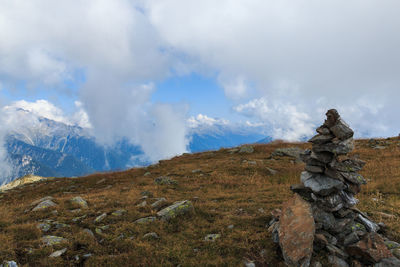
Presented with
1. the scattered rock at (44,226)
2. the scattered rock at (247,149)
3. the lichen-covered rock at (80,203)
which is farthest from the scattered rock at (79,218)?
the scattered rock at (247,149)

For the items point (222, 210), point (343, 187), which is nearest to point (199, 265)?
point (222, 210)

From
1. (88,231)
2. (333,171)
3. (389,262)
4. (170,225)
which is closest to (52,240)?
(88,231)

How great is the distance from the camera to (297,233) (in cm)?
820

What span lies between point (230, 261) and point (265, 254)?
156 centimetres

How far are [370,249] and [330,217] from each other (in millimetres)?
1631

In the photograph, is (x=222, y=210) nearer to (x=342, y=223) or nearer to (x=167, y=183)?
(x=342, y=223)

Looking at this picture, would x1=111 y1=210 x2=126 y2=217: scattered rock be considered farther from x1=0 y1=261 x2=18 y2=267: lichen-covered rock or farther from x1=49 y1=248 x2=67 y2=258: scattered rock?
x1=0 y1=261 x2=18 y2=267: lichen-covered rock

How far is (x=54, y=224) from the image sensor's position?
11.6 m

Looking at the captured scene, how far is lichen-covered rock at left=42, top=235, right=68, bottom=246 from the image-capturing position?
30.2ft

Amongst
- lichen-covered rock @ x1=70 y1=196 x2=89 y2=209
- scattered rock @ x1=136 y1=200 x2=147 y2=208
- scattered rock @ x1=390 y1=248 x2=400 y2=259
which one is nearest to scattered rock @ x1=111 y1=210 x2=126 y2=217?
scattered rock @ x1=136 y1=200 x2=147 y2=208

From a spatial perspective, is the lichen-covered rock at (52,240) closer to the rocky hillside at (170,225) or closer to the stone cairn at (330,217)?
the rocky hillside at (170,225)

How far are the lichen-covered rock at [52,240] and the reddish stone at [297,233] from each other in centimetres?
948

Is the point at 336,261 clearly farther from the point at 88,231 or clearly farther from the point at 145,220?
the point at 88,231

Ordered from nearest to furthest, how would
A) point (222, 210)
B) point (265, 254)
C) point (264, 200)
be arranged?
point (265, 254) → point (222, 210) → point (264, 200)
